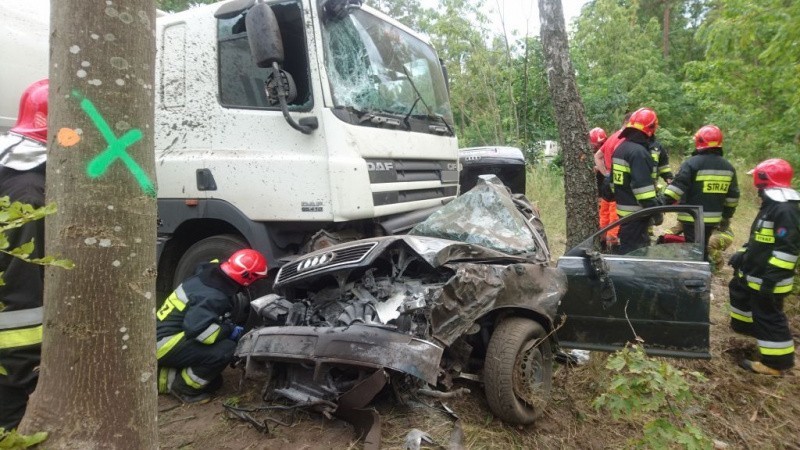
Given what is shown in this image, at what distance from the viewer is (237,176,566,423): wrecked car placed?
2465mm

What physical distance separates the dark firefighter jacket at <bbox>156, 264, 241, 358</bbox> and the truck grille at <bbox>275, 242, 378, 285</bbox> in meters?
0.45

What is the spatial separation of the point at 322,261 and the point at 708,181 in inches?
152

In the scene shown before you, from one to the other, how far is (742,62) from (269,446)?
330 inches

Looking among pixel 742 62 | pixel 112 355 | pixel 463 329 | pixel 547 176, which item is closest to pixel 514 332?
pixel 463 329

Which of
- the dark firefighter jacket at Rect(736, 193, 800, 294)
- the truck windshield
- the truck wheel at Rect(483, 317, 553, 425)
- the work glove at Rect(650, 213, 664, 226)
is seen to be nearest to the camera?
the truck wheel at Rect(483, 317, 553, 425)

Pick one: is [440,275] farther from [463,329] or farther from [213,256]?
[213,256]

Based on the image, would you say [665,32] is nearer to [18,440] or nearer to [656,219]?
[656,219]

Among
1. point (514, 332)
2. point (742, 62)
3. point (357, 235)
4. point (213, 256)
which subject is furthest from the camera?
point (742, 62)

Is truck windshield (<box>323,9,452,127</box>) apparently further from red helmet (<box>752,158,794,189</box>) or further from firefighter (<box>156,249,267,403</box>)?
red helmet (<box>752,158,794,189</box>)

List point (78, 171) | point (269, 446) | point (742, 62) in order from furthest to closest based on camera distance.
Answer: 1. point (742, 62)
2. point (269, 446)
3. point (78, 171)

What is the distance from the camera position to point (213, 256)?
3.85 metres

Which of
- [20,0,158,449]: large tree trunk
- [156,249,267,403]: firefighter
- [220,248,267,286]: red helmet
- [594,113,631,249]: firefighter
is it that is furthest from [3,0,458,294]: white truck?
[594,113,631,249]: firefighter

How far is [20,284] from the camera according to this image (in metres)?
2.26

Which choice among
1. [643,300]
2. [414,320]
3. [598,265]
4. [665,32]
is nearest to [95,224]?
[414,320]
